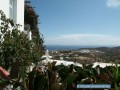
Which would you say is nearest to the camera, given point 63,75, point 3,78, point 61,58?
point 3,78

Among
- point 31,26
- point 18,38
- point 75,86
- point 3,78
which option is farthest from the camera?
point 31,26

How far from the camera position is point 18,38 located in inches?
395

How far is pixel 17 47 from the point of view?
31.4 ft

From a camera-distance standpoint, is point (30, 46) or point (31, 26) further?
point (31, 26)

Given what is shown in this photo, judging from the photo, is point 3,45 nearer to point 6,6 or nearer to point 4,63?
point 4,63

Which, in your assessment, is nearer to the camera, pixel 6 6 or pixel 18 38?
pixel 18 38

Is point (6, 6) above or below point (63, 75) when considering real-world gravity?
above

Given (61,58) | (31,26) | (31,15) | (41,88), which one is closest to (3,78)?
→ (41,88)

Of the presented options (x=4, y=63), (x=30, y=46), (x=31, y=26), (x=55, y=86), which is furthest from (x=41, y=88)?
(x=31, y=26)

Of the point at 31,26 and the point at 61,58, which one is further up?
the point at 31,26

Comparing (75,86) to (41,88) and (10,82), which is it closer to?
(41,88)

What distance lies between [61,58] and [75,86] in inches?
510

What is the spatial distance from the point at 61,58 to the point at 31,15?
332 cm

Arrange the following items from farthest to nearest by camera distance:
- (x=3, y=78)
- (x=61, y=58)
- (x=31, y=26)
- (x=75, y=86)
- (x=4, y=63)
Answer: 1. (x=31, y=26)
2. (x=61, y=58)
3. (x=4, y=63)
4. (x=75, y=86)
5. (x=3, y=78)
